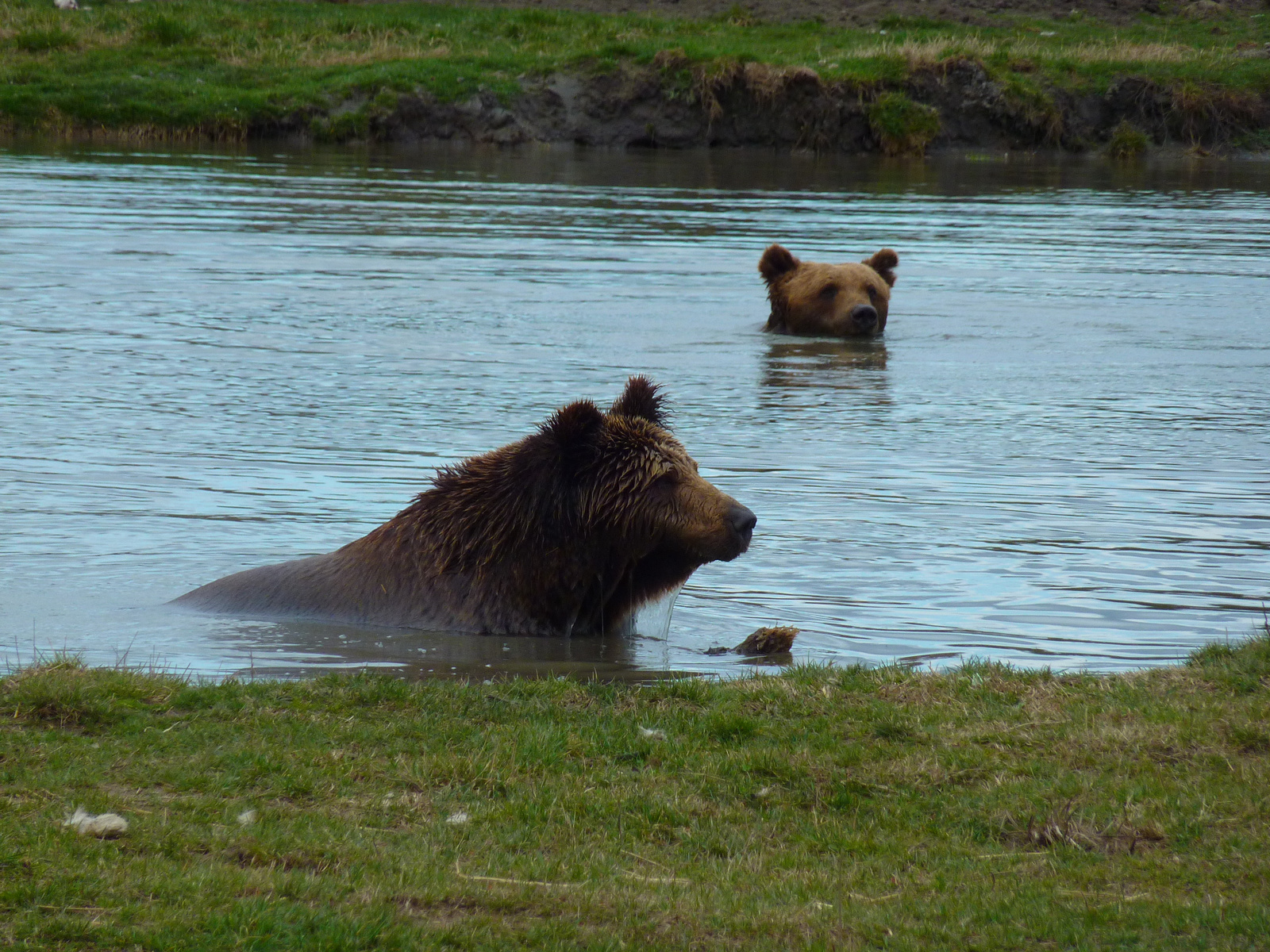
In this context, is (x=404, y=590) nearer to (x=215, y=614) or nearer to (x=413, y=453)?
(x=215, y=614)

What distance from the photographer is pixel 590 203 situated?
29875 millimetres

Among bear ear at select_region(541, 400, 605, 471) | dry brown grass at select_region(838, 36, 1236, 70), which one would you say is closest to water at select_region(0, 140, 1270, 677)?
bear ear at select_region(541, 400, 605, 471)

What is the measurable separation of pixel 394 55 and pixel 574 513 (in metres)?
37.0

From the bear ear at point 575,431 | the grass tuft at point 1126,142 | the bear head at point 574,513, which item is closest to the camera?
the bear ear at point 575,431

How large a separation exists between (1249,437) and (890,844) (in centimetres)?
879

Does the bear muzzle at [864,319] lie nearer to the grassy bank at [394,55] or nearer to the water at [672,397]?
the water at [672,397]

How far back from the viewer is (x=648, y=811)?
214 inches

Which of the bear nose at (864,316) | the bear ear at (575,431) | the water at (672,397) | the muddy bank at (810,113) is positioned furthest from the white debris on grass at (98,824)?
the muddy bank at (810,113)

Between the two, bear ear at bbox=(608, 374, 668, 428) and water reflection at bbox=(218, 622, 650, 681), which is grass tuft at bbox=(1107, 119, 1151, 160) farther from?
water reflection at bbox=(218, 622, 650, 681)

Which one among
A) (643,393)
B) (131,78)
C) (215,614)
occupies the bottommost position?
(215,614)

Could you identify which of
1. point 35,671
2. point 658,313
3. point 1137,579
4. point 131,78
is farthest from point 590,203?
point 35,671

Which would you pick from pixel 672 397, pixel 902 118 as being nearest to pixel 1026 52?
pixel 902 118

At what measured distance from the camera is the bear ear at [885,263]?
61.6 feet

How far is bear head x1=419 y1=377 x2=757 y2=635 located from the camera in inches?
311
